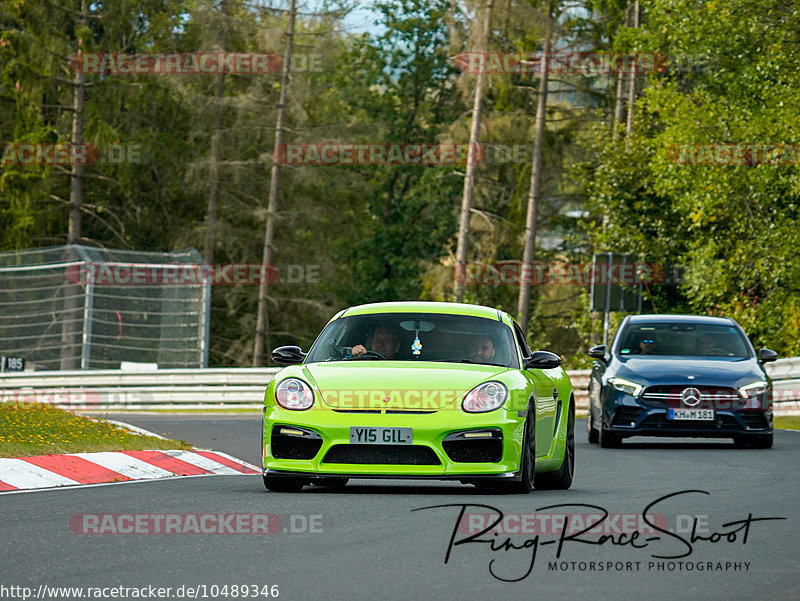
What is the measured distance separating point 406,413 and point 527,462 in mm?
1060

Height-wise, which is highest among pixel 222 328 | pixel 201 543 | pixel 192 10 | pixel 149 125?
pixel 192 10

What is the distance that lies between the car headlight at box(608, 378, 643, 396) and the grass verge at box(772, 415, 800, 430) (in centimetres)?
722

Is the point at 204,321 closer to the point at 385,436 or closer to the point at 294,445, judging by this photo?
the point at 294,445

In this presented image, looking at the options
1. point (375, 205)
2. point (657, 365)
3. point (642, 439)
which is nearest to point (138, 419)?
point (642, 439)

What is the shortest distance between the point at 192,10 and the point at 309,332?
12.5 meters

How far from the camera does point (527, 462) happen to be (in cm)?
1125

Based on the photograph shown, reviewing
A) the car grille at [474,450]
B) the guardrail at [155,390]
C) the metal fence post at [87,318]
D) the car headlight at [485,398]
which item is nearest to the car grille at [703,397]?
the car headlight at [485,398]

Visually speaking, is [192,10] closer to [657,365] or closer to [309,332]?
[309,332]

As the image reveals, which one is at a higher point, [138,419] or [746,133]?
[746,133]

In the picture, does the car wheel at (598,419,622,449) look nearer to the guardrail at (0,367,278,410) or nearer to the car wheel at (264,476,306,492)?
the car wheel at (264,476,306,492)

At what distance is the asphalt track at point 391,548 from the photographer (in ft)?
23.7

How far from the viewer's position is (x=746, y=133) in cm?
3147

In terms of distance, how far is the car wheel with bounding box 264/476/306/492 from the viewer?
443 inches

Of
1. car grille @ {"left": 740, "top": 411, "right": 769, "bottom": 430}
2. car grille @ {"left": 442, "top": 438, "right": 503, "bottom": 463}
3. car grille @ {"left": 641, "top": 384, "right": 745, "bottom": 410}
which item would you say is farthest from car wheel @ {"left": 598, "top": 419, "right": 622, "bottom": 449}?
car grille @ {"left": 442, "top": 438, "right": 503, "bottom": 463}
